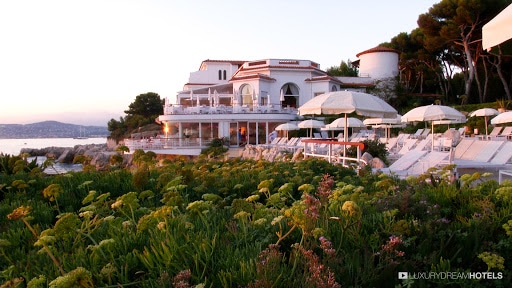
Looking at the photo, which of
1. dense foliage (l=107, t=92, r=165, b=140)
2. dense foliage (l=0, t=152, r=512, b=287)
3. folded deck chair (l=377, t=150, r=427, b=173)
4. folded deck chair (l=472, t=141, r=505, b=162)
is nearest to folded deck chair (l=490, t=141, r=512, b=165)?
folded deck chair (l=472, t=141, r=505, b=162)

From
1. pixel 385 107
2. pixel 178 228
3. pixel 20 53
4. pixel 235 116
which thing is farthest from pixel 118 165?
pixel 20 53

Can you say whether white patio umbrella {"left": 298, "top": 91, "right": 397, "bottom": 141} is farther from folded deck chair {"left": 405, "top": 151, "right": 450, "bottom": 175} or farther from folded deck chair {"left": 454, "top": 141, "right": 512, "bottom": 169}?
folded deck chair {"left": 454, "top": 141, "right": 512, "bottom": 169}

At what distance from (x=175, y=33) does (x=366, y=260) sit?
99.8 ft

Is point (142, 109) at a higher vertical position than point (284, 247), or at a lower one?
higher

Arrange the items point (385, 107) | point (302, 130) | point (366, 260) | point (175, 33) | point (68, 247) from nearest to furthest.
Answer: point (366, 260), point (68, 247), point (385, 107), point (302, 130), point (175, 33)

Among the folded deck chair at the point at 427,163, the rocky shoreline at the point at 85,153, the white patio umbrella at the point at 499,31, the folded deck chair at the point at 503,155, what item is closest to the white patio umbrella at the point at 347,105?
the folded deck chair at the point at 427,163

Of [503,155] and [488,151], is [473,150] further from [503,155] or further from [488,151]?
[503,155]

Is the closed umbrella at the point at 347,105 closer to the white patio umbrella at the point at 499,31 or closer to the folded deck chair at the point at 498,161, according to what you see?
the folded deck chair at the point at 498,161

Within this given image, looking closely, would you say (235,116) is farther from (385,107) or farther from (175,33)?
(385,107)

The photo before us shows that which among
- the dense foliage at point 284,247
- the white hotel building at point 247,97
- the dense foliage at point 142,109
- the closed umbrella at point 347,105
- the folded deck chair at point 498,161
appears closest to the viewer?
the dense foliage at point 284,247

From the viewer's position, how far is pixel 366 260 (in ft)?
7.09

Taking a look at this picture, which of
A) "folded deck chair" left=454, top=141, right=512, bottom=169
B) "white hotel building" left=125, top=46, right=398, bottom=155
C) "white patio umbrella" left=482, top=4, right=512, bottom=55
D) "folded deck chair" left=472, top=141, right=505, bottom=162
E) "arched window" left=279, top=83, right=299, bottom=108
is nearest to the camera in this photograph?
"white patio umbrella" left=482, top=4, right=512, bottom=55

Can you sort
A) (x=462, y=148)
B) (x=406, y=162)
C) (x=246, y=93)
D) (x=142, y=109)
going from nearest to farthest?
(x=406, y=162), (x=462, y=148), (x=246, y=93), (x=142, y=109)

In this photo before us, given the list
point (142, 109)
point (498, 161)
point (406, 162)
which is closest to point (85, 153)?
point (142, 109)
